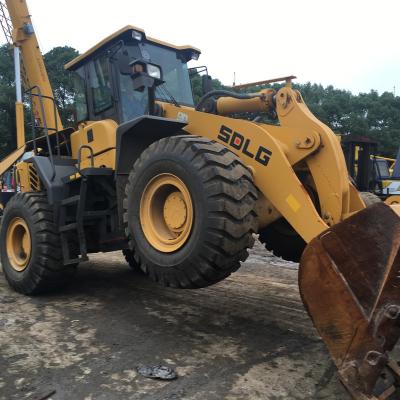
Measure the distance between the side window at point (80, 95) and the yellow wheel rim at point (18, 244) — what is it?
1507mm

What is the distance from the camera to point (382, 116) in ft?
Result: 117

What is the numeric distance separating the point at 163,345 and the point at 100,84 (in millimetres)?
3196

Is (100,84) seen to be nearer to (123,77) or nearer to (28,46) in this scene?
(123,77)

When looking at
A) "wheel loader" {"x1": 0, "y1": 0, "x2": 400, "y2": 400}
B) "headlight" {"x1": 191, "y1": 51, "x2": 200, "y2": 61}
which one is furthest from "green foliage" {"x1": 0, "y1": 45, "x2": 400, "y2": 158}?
"wheel loader" {"x1": 0, "y1": 0, "x2": 400, "y2": 400}

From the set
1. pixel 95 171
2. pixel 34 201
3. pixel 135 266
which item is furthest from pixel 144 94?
pixel 135 266

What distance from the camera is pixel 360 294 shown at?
2395 millimetres

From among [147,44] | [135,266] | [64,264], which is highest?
[147,44]

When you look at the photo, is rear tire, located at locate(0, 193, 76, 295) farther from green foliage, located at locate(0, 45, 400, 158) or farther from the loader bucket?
green foliage, located at locate(0, 45, 400, 158)

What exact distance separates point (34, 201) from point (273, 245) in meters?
2.80

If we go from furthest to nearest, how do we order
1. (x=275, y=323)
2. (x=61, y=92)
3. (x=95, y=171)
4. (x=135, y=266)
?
1. (x=61, y=92)
2. (x=135, y=266)
3. (x=95, y=171)
4. (x=275, y=323)

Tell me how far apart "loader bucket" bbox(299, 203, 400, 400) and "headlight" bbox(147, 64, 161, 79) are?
247 centimetres

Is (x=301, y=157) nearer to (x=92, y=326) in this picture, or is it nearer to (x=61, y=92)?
(x=92, y=326)

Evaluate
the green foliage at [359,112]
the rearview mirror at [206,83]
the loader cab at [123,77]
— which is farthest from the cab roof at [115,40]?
the green foliage at [359,112]

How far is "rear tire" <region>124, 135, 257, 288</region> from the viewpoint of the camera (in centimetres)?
307
